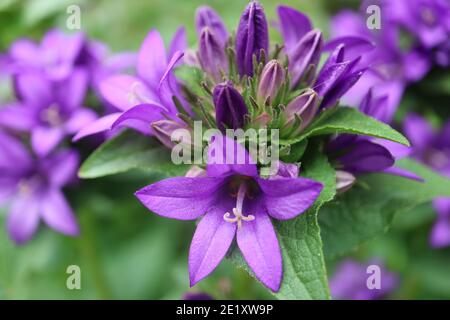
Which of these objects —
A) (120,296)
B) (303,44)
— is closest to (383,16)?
(303,44)

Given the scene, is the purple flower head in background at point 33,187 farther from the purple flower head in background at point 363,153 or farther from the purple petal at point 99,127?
the purple flower head in background at point 363,153

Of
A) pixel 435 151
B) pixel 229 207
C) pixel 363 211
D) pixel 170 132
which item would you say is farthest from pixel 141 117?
pixel 435 151

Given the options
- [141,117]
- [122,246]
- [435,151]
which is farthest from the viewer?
[122,246]

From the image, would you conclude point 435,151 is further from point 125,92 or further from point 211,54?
point 125,92

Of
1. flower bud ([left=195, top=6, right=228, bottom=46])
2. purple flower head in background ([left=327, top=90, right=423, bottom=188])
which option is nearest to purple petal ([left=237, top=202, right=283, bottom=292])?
purple flower head in background ([left=327, top=90, right=423, bottom=188])

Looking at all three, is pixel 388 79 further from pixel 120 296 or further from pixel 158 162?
pixel 120 296

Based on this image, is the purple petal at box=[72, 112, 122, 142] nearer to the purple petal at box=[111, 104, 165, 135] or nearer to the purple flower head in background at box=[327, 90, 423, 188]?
the purple petal at box=[111, 104, 165, 135]
